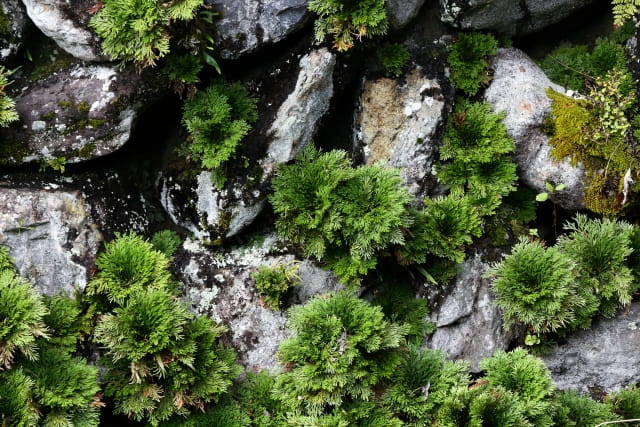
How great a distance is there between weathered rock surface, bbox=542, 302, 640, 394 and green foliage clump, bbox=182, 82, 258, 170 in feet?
11.5

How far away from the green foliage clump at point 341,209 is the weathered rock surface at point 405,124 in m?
0.50

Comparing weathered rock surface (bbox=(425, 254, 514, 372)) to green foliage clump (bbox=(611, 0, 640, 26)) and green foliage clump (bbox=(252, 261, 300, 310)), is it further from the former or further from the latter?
green foliage clump (bbox=(611, 0, 640, 26))

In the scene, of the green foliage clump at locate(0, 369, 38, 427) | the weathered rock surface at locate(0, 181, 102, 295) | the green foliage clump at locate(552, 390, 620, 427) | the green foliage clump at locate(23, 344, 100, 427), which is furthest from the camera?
the weathered rock surface at locate(0, 181, 102, 295)

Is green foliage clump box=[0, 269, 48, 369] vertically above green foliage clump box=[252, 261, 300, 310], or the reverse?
green foliage clump box=[0, 269, 48, 369]

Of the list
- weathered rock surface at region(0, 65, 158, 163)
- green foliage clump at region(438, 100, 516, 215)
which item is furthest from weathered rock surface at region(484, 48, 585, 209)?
weathered rock surface at region(0, 65, 158, 163)

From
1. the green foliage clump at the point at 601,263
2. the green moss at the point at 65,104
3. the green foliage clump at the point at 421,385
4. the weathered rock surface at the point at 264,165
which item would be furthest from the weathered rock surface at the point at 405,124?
the green moss at the point at 65,104

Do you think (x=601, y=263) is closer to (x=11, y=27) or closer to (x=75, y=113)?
(x=75, y=113)

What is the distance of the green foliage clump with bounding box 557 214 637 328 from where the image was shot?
5.31 m

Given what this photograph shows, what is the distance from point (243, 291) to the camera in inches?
223

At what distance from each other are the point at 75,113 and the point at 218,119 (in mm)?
1249

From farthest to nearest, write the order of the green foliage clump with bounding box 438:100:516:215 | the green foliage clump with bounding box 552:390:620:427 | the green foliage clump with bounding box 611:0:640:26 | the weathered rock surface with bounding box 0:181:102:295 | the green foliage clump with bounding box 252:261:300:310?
1. the green foliage clump with bounding box 438:100:516:215
2. the green foliage clump with bounding box 252:261:300:310
3. the green foliage clump with bounding box 611:0:640:26
4. the weathered rock surface with bounding box 0:181:102:295
5. the green foliage clump with bounding box 552:390:620:427

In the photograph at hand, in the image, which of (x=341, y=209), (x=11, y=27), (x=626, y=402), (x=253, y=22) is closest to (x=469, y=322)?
(x=626, y=402)

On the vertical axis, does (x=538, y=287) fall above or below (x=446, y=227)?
below

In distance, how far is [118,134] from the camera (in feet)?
17.7
